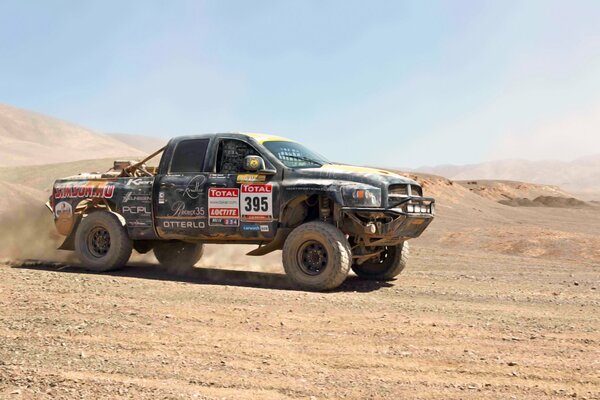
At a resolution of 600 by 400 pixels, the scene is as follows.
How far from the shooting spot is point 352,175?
855cm

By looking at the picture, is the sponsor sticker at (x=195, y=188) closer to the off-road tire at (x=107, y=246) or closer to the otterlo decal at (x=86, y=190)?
the off-road tire at (x=107, y=246)

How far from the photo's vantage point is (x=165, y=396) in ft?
12.9

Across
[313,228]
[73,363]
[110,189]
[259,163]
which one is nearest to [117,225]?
[110,189]

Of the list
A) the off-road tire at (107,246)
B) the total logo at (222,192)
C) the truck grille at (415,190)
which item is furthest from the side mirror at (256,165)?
the off-road tire at (107,246)

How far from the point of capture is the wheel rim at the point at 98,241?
10.1 metres

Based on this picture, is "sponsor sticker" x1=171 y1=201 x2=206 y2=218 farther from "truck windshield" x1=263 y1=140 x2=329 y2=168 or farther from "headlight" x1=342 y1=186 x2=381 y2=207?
"headlight" x1=342 y1=186 x2=381 y2=207

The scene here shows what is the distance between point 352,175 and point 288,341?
11.9 feet

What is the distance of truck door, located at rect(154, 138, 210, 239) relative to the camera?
9.30 metres

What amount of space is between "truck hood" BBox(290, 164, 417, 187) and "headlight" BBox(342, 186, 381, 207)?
146 mm

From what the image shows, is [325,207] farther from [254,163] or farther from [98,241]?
[98,241]

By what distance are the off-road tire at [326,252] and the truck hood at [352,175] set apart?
28.5 inches

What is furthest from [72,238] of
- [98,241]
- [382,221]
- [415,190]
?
[415,190]

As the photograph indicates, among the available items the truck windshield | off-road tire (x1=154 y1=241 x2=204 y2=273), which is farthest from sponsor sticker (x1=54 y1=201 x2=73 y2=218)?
the truck windshield

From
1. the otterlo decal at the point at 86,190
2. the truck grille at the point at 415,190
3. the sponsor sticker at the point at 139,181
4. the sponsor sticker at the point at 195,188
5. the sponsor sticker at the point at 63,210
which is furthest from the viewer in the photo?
the sponsor sticker at the point at 63,210
